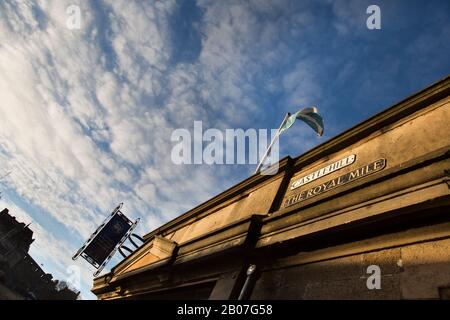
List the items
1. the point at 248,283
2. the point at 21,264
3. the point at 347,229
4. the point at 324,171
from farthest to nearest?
the point at 21,264, the point at 324,171, the point at 248,283, the point at 347,229

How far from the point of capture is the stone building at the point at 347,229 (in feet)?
11.0

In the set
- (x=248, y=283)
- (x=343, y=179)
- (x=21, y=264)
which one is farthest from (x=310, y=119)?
(x=21, y=264)

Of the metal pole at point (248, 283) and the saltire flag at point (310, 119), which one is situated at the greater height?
the saltire flag at point (310, 119)

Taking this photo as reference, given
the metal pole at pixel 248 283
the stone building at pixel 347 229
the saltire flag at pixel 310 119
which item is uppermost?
the saltire flag at pixel 310 119

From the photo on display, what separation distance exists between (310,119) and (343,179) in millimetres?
5388

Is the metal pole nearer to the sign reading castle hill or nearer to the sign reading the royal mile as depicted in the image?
the sign reading castle hill

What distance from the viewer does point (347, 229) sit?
4.10m

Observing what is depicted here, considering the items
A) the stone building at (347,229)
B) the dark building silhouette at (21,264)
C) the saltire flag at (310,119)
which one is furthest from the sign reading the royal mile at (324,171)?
the dark building silhouette at (21,264)

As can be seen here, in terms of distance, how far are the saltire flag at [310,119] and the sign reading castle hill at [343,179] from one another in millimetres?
4652

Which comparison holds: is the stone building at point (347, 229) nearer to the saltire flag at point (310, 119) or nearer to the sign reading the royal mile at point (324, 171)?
the sign reading the royal mile at point (324, 171)

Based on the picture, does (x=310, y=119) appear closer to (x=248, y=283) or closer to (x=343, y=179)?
(x=343, y=179)

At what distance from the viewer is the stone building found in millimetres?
3348

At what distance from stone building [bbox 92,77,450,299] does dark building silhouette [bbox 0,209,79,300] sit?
34.4 m
